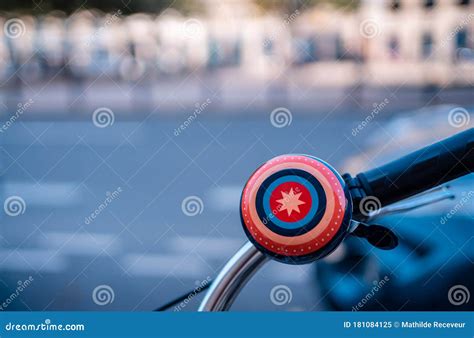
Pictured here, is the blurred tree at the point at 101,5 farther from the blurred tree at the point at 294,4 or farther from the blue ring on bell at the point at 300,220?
the blue ring on bell at the point at 300,220

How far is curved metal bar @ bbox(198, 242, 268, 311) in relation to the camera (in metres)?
1.04

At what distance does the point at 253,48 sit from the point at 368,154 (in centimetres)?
118

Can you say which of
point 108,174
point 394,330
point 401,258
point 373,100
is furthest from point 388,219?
point 108,174

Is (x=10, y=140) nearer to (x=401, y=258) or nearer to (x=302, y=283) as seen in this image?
(x=302, y=283)

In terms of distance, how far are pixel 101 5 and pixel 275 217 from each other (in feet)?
4.47

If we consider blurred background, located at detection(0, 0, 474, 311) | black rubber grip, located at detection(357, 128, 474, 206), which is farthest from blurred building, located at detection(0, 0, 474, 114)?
black rubber grip, located at detection(357, 128, 474, 206)

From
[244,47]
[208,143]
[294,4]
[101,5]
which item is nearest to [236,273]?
[101,5]

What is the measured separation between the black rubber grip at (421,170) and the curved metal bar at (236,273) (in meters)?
0.21

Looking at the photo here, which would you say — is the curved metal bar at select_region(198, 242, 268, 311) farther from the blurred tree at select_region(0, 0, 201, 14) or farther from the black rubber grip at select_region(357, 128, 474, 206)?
the blurred tree at select_region(0, 0, 201, 14)

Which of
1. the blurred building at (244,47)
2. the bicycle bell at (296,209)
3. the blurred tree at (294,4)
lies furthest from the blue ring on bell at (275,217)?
the blurred tree at (294,4)

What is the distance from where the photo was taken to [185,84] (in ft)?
15.2

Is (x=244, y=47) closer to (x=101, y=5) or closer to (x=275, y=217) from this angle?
(x=101, y=5)

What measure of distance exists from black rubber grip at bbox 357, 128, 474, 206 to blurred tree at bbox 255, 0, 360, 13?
1232 mm

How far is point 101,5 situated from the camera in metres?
2.11
